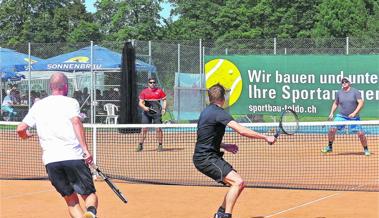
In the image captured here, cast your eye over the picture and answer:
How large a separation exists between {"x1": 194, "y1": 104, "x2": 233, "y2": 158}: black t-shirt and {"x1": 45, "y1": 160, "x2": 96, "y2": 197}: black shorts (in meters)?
1.37

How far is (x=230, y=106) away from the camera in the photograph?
2177cm

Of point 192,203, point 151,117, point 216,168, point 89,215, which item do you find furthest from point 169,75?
point 89,215

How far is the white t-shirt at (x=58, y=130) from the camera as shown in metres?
6.63

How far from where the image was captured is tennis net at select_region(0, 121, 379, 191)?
37.5 ft

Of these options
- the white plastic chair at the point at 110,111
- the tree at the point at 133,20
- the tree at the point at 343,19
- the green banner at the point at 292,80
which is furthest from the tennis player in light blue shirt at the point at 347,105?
the tree at the point at 133,20

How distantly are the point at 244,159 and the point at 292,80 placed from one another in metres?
7.52

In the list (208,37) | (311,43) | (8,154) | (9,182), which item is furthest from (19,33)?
(9,182)

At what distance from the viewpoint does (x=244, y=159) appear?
1434cm

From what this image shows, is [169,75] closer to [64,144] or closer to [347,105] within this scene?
[347,105]

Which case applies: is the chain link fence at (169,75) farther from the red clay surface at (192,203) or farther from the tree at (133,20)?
the tree at (133,20)

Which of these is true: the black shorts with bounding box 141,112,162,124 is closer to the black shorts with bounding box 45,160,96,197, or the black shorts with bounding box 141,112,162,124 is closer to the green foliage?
the black shorts with bounding box 45,160,96,197

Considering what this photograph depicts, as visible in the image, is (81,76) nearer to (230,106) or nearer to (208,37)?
(230,106)

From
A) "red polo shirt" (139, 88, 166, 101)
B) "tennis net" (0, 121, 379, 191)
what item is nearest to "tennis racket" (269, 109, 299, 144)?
"tennis net" (0, 121, 379, 191)

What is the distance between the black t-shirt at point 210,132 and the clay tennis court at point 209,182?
1.17 metres
